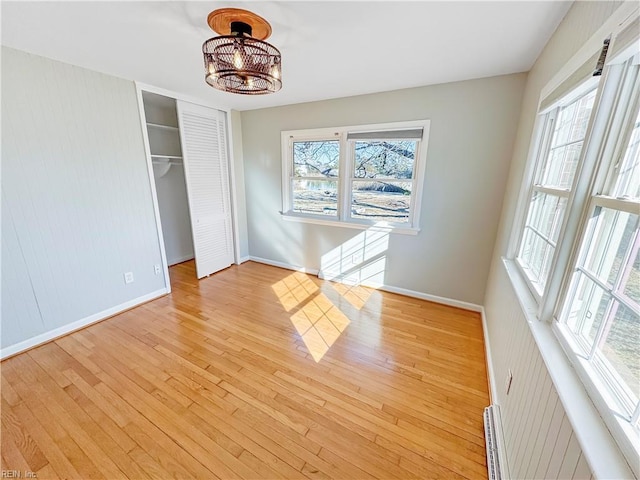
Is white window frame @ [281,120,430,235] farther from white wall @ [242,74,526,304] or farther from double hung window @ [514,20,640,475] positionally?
double hung window @ [514,20,640,475]

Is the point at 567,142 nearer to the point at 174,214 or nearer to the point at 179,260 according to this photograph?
the point at 174,214

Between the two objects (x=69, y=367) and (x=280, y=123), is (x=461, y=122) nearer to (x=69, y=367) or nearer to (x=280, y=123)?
(x=280, y=123)

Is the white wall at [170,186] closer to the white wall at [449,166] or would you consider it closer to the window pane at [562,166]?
the white wall at [449,166]

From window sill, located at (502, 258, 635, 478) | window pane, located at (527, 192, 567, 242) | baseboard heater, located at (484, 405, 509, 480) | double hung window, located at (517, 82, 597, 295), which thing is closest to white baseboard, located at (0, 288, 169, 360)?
baseboard heater, located at (484, 405, 509, 480)

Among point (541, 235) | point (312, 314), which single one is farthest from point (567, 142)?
point (312, 314)

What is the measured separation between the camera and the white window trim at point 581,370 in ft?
2.00

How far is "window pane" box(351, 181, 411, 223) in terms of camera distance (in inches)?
115

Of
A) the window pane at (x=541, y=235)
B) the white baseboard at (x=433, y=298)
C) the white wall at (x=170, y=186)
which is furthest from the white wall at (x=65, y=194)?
the window pane at (x=541, y=235)

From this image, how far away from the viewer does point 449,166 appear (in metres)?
2.56

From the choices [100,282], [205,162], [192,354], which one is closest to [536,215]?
[192,354]

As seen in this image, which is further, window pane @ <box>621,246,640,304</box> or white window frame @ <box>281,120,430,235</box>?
white window frame @ <box>281,120,430,235</box>

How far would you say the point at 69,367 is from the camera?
194 cm

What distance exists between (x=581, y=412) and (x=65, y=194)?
3435 mm

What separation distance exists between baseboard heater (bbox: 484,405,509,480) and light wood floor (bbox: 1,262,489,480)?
49mm
